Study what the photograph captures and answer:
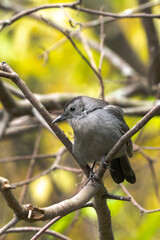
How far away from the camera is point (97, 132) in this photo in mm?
3350

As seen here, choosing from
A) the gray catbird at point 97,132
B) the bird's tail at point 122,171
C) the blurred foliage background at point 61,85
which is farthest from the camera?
the blurred foliage background at point 61,85

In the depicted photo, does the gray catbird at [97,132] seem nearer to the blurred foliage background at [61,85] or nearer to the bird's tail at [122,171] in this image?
the bird's tail at [122,171]

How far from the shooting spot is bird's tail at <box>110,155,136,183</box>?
11.8ft

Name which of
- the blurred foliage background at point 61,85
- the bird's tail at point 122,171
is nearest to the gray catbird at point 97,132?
the bird's tail at point 122,171

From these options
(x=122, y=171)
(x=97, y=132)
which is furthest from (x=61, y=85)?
(x=97, y=132)

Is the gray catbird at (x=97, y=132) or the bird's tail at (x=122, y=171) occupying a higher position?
the gray catbird at (x=97, y=132)

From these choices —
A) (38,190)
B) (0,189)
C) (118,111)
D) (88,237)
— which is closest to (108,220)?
(118,111)

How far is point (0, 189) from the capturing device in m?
1.63

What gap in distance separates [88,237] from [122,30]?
3.45 meters

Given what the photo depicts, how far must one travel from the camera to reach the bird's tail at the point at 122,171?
359 centimetres

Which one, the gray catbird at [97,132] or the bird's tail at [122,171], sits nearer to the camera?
the gray catbird at [97,132]

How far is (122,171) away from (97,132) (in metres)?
0.52

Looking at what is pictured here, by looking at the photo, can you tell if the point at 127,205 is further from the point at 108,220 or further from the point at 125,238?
the point at 108,220

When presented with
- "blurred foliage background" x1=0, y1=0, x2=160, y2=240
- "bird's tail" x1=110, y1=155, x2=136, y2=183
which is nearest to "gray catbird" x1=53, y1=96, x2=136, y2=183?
"bird's tail" x1=110, y1=155, x2=136, y2=183
